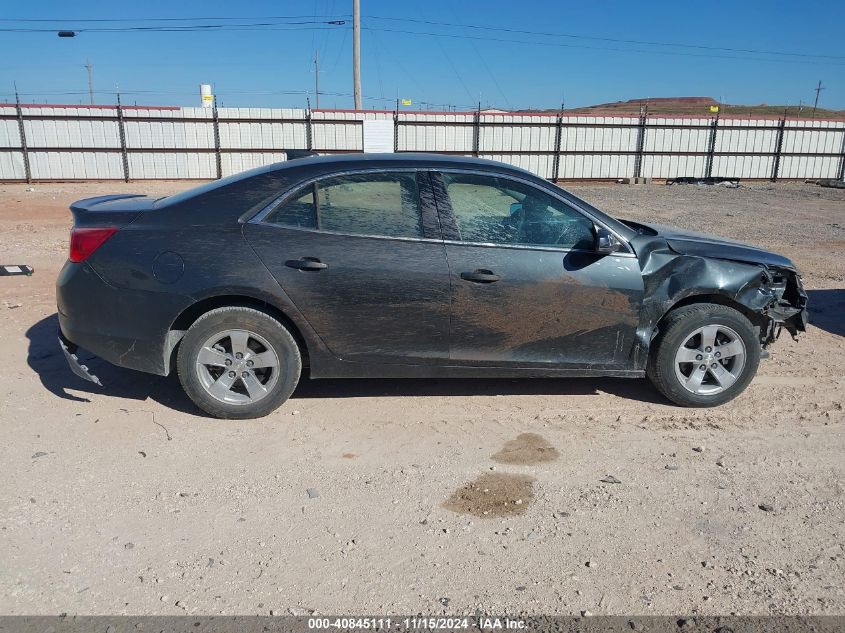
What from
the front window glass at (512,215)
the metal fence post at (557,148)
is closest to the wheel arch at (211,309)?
the front window glass at (512,215)

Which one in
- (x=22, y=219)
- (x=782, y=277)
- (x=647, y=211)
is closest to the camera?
(x=782, y=277)

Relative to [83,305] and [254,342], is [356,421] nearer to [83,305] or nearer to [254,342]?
[254,342]

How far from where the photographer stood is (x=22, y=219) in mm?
14164

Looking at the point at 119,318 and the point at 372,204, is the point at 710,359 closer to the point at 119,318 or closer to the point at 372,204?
the point at 372,204

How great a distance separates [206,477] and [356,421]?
1.08 m

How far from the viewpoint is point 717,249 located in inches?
191

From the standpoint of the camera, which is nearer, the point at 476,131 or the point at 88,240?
the point at 88,240

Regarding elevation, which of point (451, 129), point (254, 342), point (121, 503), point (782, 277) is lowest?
point (121, 503)

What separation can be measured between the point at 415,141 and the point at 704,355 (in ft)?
71.8

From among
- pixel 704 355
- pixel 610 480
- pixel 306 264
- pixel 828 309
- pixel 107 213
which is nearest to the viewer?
pixel 610 480

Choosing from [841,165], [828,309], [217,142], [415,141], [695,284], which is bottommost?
[828,309]

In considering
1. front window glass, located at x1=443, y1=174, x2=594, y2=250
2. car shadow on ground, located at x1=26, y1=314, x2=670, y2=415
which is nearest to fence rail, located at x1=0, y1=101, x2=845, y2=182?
car shadow on ground, located at x1=26, y1=314, x2=670, y2=415

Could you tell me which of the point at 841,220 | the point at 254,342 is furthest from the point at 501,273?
the point at 841,220

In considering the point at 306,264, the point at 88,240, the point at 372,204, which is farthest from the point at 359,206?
the point at 88,240
